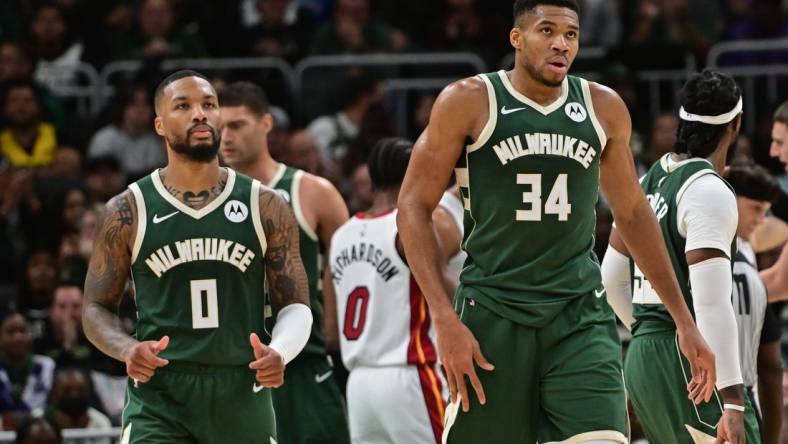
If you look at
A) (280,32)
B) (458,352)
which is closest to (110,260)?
(458,352)

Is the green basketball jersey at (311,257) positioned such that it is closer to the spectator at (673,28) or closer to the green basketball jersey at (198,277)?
the green basketball jersey at (198,277)

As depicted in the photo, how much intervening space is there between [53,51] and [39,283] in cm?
345

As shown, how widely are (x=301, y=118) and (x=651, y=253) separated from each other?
343 inches

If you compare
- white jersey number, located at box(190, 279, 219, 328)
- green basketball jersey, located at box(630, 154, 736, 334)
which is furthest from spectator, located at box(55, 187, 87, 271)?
green basketball jersey, located at box(630, 154, 736, 334)

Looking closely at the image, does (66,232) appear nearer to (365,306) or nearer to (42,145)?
(42,145)

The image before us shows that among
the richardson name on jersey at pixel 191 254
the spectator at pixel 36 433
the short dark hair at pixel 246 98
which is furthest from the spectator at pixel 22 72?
the richardson name on jersey at pixel 191 254

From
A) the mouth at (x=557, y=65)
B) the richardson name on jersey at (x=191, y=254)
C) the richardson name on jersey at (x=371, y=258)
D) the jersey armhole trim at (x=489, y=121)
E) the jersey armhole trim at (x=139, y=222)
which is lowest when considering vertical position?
the richardson name on jersey at (x=371, y=258)

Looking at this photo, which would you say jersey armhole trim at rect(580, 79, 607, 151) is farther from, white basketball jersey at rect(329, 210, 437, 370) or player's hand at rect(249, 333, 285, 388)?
white basketball jersey at rect(329, 210, 437, 370)

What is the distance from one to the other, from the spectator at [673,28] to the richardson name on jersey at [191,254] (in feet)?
30.6

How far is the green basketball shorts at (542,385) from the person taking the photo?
5828mm

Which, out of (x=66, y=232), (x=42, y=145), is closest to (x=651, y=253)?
(x=66, y=232)

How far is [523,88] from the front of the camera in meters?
6.05

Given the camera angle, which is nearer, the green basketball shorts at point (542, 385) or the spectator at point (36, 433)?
the green basketball shorts at point (542, 385)

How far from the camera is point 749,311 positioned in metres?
7.00
